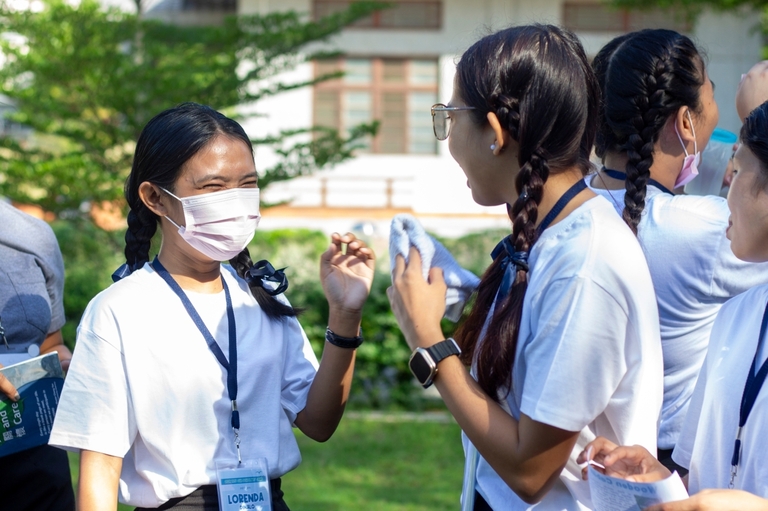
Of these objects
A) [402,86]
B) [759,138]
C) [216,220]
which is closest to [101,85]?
[216,220]

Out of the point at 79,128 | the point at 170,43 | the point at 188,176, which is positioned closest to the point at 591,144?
the point at 188,176

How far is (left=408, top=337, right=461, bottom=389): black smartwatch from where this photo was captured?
1637 millimetres

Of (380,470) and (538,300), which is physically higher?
(538,300)

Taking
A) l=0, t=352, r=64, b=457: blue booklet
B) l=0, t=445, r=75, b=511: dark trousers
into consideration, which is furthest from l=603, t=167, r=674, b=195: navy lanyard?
l=0, t=445, r=75, b=511: dark trousers

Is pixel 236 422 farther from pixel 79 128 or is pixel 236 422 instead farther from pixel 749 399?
pixel 79 128

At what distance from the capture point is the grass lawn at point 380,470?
16.5ft

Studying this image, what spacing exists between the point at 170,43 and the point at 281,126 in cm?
946

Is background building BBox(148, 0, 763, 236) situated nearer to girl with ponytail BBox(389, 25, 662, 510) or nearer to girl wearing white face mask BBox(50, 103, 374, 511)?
girl wearing white face mask BBox(50, 103, 374, 511)

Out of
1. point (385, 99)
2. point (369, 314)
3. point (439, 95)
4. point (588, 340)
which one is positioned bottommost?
point (369, 314)

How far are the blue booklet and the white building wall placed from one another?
15.4m

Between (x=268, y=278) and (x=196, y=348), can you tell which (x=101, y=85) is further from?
(x=196, y=348)

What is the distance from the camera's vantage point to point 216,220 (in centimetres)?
214

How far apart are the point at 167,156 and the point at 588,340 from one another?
118 centimetres

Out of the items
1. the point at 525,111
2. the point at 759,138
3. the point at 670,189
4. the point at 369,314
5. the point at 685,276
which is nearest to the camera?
the point at 525,111
